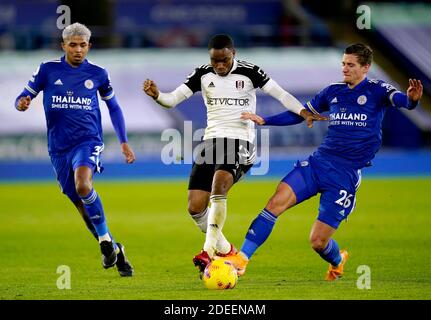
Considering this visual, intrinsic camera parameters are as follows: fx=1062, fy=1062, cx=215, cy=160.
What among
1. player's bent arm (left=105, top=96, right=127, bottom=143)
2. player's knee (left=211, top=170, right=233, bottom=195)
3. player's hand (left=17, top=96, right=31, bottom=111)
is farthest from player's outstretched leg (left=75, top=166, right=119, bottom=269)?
player's knee (left=211, top=170, right=233, bottom=195)

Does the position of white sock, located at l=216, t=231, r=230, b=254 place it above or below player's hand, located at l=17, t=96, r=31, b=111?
below

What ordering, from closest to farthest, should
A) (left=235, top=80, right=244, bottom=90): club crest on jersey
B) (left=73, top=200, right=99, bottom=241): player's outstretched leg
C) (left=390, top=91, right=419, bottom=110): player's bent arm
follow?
(left=390, top=91, right=419, bottom=110): player's bent arm → (left=235, top=80, right=244, bottom=90): club crest on jersey → (left=73, top=200, right=99, bottom=241): player's outstretched leg

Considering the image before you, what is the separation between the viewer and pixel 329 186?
33.5ft

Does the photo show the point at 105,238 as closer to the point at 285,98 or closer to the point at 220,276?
the point at 220,276

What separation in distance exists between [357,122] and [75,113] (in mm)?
2927

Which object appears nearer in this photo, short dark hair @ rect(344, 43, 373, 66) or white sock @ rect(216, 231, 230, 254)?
short dark hair @ rect(344, 43, 373, 66)

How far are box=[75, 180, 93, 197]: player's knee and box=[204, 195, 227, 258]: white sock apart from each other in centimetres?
124

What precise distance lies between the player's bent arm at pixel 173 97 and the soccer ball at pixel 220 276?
190 cm

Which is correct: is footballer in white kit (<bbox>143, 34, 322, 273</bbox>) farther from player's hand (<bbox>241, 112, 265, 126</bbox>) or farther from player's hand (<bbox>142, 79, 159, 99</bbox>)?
player's hand (<bbox>241, 112, 265, 126</bbox>)

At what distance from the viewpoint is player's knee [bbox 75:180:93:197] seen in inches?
416

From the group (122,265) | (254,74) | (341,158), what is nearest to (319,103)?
(341,158)

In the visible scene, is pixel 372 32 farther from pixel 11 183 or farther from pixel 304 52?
pixel 11 183

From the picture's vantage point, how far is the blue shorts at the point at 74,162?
10.8 metres

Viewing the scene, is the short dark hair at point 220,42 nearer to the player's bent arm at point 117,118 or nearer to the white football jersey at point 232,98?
the white football jersey at point 232,98
